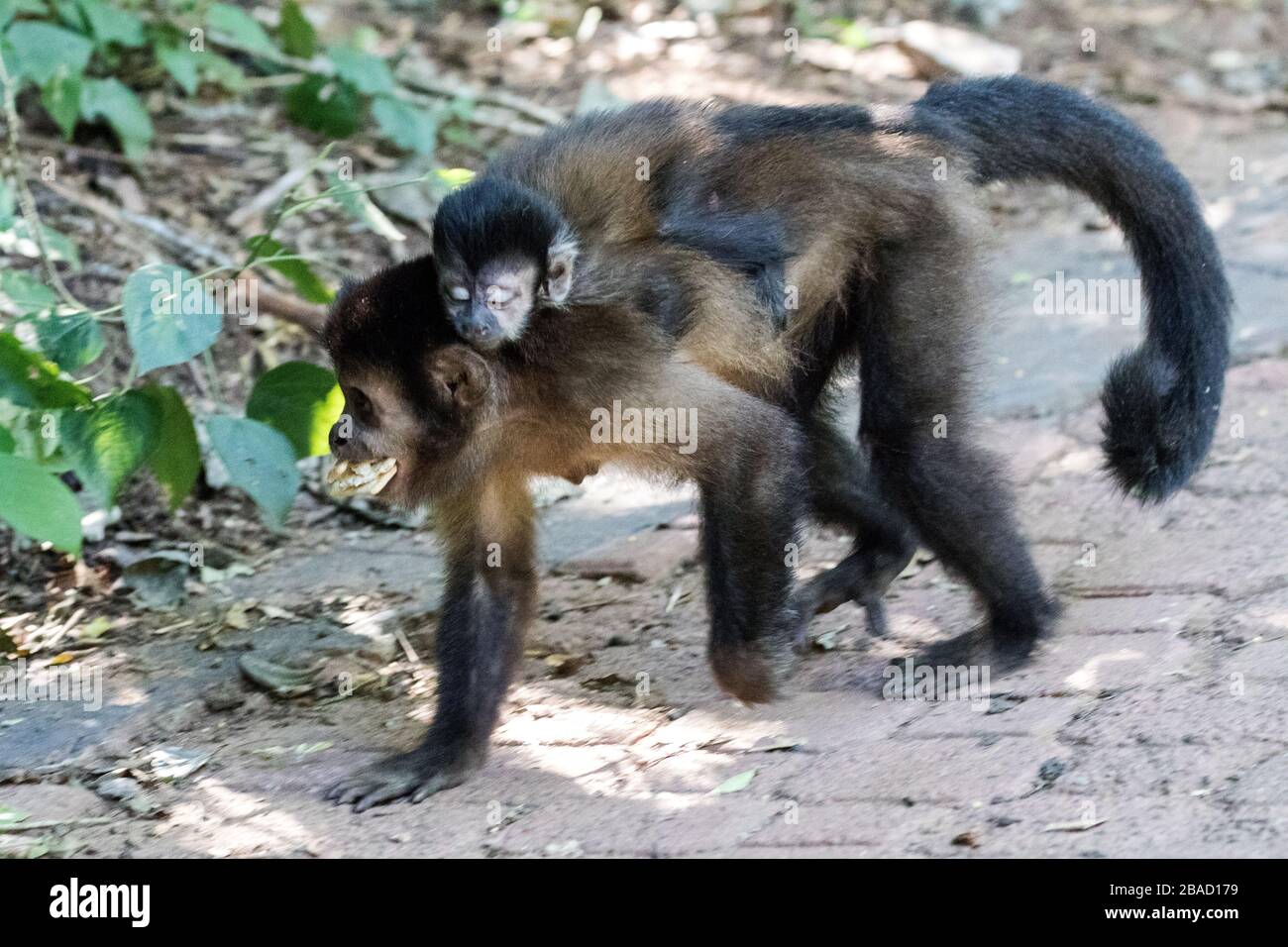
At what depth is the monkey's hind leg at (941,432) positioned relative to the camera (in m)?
4.46

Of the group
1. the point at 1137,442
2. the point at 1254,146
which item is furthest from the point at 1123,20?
the point at 1137,442

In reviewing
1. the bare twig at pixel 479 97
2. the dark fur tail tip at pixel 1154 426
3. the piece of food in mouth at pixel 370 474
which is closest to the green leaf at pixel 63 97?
the bare twig at pixel 479 97

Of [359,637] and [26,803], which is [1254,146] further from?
[26,803]

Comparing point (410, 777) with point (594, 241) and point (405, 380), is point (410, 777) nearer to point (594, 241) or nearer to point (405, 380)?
point (405, 380)

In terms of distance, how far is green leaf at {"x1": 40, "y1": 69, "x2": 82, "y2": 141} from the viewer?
6621 millimetres

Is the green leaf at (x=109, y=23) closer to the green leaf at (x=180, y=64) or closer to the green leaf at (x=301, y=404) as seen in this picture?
the green leaf at (x=180, y=64)

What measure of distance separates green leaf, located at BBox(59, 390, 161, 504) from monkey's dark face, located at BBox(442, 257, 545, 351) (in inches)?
52.0

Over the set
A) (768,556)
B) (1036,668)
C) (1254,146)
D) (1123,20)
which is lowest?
(1036,668)

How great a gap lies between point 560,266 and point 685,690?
1371 mm

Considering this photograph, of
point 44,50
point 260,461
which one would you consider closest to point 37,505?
point 260,461

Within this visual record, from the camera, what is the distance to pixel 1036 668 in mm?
4496

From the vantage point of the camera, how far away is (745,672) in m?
4.23

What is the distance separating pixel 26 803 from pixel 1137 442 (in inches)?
128
